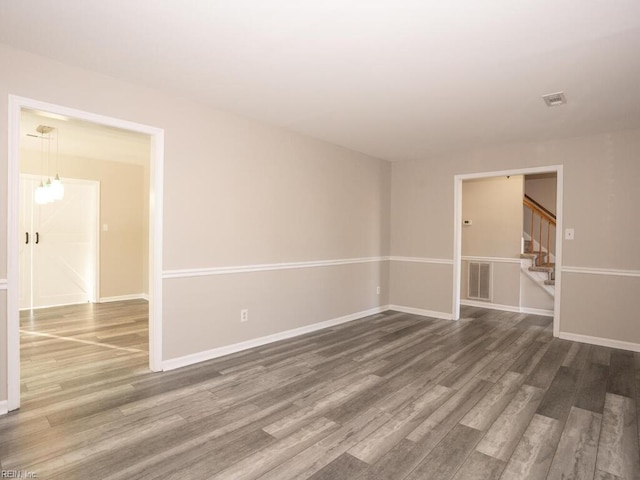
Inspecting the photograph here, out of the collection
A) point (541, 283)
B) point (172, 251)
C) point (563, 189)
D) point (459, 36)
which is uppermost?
point (459, 36)

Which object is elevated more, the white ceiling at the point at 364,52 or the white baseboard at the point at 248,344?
the white ceiling at the point at 364,52

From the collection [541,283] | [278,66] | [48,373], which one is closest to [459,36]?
[278,66]

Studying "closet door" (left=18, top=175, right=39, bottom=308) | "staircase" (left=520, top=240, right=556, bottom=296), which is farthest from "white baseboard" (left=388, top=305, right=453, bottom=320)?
"closet door" (left=18, top=175, right=39, bottom=308)

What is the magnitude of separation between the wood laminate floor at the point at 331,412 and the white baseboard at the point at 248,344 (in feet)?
0.36

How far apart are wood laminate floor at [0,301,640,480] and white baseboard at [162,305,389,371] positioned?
0.36ft

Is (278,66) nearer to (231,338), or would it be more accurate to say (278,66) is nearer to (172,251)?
(172,251)

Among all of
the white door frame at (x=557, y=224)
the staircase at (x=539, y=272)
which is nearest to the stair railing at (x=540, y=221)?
the staircase at (x=539, y=272)

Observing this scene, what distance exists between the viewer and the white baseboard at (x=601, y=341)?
404 cm

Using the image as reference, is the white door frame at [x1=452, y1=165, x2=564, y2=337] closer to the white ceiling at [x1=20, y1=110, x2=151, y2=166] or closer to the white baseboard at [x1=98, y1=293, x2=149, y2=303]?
the white ceiling at [x1=20, y1=110, x2=151, y2=166]

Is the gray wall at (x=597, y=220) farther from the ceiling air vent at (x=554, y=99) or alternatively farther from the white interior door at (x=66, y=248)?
the white interior door at (x=66, y=248)

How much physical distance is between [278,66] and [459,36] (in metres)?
1.28

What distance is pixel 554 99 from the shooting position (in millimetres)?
3182

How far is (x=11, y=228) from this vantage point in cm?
249

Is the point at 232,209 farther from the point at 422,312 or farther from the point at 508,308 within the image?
the point at 508,308
